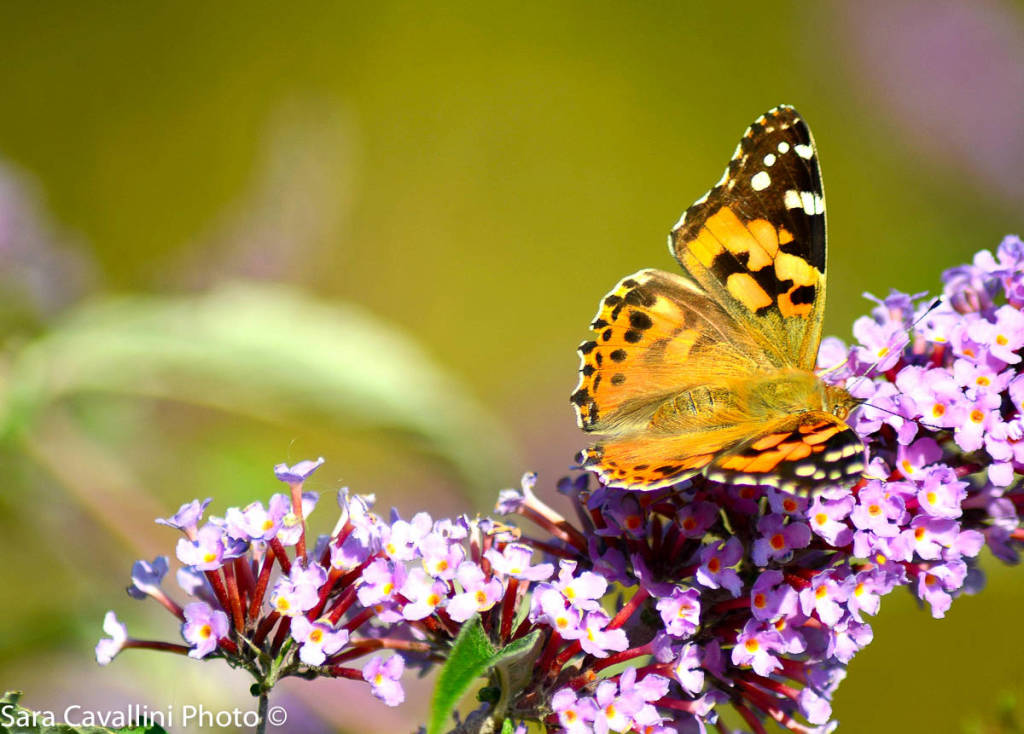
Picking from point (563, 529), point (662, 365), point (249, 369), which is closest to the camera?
point (563, 529)

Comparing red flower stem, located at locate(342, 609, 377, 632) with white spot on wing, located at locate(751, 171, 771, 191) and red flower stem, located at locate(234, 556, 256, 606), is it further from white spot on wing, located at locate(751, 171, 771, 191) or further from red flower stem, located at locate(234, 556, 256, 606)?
white spot on wing, located at locate(751, 171, 771, 191)

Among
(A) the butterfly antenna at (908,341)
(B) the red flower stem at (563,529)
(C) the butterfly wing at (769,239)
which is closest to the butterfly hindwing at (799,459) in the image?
(A) the butterfly antenna at (908,341)

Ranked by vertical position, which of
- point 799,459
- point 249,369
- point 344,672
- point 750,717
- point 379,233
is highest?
point 379,233

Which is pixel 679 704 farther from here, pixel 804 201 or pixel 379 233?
pixel 379 233

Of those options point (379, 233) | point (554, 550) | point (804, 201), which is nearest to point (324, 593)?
point (554, 550)

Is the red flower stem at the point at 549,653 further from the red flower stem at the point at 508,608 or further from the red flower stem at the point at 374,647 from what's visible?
the red flower stem at the point at 374,647

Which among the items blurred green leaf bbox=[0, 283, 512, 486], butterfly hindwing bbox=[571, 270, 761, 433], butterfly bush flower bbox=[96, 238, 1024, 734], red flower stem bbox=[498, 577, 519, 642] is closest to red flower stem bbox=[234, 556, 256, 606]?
butterfly bush flower bbox=[96, 238, 1024, 734]

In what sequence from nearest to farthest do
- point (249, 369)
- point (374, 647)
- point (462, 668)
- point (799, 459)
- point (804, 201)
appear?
point (462, 668), point (799, 459), point (374, 647), point (804, 201), point (249, 369)
